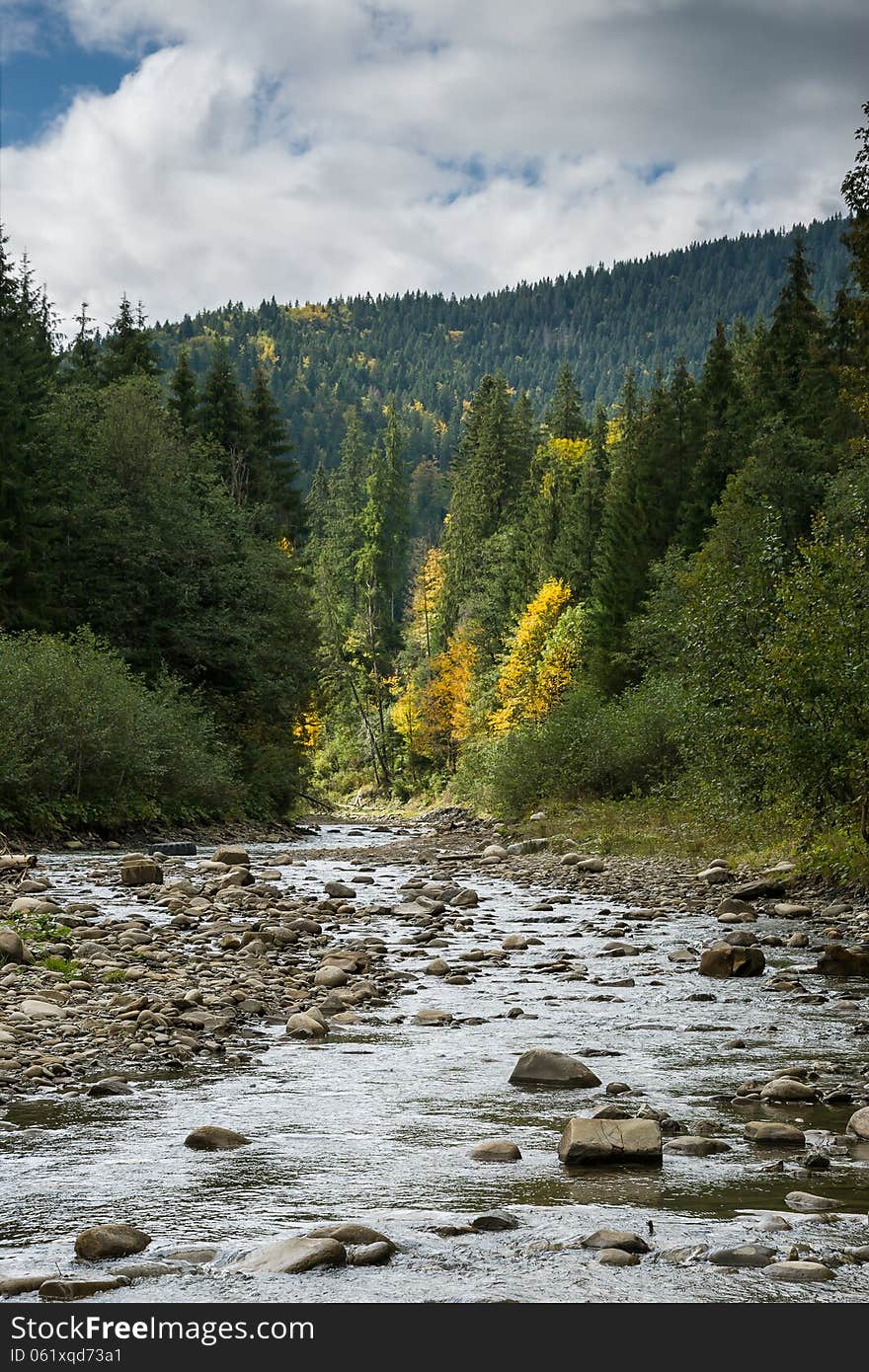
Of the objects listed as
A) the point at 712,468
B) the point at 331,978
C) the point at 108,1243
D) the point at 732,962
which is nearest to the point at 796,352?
the point at 712,468

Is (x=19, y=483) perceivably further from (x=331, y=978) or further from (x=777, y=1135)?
(x=777, y=1135)

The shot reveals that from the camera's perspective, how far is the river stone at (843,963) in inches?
452

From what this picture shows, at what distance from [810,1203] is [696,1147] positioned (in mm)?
996

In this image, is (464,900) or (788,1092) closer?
(788,1092)

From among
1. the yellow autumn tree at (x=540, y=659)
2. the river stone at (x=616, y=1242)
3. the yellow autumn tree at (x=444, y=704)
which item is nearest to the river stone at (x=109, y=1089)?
the river stone at (x=616, y=1242)

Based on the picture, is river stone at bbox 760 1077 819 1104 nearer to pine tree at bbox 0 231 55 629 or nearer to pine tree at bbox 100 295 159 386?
pine tree at bbox 0 231 55 629

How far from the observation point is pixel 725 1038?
884 cm

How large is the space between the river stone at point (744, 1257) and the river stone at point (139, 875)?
14725 millimetres

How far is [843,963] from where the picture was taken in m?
11.5

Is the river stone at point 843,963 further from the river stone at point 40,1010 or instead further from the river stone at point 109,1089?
the river stone at point 109,1089

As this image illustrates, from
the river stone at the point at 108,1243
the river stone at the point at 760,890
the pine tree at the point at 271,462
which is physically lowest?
the river stone at the point at 760,890

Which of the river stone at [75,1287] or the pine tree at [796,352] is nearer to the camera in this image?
the river stone at [75,1287]

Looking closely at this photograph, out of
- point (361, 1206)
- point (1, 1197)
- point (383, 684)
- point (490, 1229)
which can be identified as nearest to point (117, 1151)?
point (1, 1197)

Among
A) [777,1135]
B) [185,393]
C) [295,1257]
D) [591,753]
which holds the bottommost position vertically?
[777,1135]
